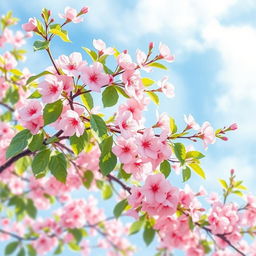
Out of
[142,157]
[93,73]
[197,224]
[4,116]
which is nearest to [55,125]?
[93,73]

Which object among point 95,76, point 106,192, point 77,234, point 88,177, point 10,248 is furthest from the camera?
point 10,248

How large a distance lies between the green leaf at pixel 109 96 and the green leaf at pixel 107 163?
289mm

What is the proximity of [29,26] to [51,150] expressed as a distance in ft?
2.48

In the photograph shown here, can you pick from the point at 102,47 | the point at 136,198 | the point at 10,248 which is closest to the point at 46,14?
the point at 102,47

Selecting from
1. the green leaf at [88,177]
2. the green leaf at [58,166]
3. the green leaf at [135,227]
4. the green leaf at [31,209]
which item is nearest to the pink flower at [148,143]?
the green leaf at [58,166]

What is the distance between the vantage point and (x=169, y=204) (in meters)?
2.36

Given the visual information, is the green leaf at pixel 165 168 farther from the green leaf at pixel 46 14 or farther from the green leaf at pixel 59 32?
the green leaf at pixel 46 14

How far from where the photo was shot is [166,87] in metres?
2.54

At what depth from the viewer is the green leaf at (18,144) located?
90.0 inches

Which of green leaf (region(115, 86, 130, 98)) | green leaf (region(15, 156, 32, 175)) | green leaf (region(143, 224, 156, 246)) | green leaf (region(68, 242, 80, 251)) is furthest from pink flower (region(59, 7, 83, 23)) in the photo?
green leaf (region(68, 242, 80, 251))

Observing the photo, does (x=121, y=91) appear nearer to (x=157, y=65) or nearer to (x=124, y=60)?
(x=124, y=60)

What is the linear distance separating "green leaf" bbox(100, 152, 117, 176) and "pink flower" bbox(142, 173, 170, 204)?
231 millimetres

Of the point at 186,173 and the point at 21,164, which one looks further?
the point at 21,164

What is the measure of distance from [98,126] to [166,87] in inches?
22.1
